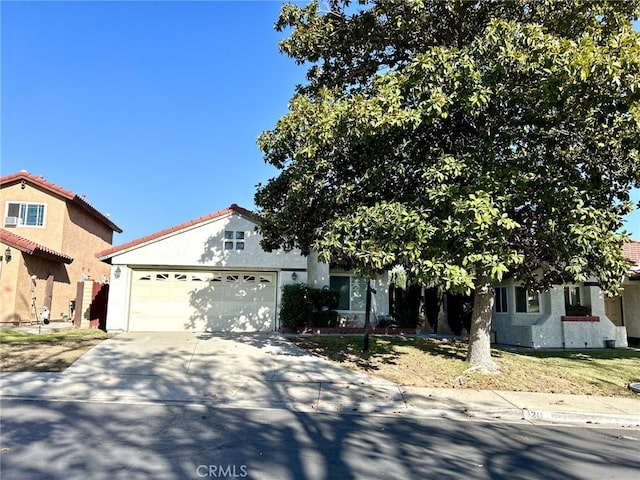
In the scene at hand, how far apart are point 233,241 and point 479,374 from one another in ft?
31.6

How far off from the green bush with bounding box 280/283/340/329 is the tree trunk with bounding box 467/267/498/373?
267 inches

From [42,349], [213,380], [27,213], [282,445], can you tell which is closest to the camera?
[282,445]

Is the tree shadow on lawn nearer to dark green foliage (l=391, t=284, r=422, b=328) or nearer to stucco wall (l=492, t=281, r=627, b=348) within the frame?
dark green foliage (l=391, t=284, r=422, b=328)

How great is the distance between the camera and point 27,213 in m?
20.8

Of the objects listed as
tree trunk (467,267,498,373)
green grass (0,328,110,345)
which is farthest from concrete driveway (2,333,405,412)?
tree trunk (467,267,498,373)

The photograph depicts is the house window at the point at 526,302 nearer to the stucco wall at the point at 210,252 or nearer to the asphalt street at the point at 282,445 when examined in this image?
the stucco wall at the point at 210,252

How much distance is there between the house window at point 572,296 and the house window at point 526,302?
1100 millimetres

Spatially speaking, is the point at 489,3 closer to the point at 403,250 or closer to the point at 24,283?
the point at 403,250

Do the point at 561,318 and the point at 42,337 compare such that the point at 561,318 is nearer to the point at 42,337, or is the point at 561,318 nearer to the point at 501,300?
the point at 501,300

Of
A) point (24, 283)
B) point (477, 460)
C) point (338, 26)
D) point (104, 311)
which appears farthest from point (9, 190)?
point (477, 460)

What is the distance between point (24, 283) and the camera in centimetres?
1723

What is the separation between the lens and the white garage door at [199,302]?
645 inches

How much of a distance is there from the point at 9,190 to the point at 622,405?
2340cm

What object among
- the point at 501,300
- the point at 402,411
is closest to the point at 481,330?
the point at 402,411
